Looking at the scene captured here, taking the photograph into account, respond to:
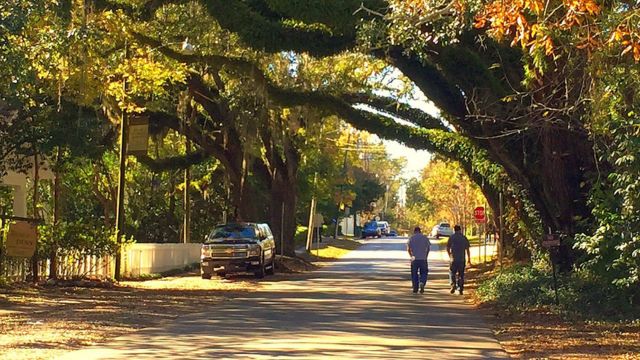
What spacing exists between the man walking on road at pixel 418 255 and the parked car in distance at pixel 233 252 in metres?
7.40

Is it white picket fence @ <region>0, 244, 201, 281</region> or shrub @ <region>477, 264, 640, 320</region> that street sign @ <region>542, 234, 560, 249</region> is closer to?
shrub @ <region>477, 264, 640, 320</region>

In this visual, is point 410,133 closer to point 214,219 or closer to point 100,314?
point 100,314

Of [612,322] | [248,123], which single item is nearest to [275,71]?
[248,123]

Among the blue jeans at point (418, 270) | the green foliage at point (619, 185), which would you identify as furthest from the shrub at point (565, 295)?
the blue jeans at point (418, 270)

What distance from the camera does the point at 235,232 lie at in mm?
29312

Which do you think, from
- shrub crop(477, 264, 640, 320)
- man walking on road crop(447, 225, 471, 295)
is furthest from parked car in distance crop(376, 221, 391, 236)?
shrub crop(477, 264, 640, 320)

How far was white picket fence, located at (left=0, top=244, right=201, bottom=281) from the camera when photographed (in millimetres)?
22141

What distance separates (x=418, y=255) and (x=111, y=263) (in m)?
9.44

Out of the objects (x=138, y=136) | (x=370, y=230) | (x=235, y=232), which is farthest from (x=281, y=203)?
(x=370, y=230)

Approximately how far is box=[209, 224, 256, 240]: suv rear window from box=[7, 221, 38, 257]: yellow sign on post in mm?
8742

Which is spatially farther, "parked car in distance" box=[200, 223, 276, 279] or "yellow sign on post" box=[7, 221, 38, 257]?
Answer: "parked car in distance" box=[200, 223, 276, 279]

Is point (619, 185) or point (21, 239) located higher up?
point (619, 185)

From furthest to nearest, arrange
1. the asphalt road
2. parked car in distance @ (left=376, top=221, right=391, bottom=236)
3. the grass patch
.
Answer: parked car in distance @ (left=376, top=221, right=391, bottom=236) < the grass patch < the asphalt road

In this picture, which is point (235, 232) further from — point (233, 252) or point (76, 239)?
point (76, 239)
